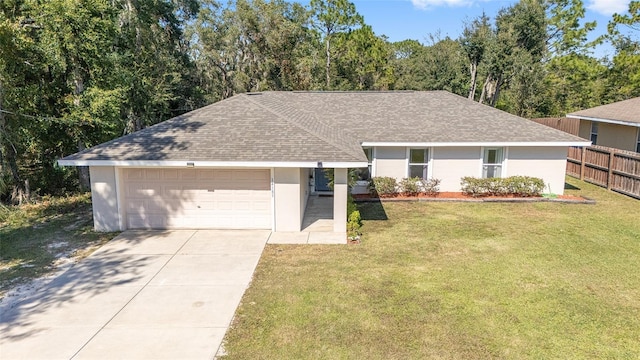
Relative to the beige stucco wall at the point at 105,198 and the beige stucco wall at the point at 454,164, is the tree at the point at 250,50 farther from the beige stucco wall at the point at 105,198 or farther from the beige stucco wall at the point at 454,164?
the beige stucco wall at the point at 105,198

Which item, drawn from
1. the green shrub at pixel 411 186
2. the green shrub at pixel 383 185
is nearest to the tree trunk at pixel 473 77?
the green shrub at pixel 411 186

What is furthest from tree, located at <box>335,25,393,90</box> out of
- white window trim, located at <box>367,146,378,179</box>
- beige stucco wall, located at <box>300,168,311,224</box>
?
beige stucco wall, located at <box>300,168,311,224</box>

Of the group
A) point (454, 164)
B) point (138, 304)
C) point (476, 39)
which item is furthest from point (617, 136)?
point (138, 304)

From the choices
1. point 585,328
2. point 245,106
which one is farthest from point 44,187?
point 585,328

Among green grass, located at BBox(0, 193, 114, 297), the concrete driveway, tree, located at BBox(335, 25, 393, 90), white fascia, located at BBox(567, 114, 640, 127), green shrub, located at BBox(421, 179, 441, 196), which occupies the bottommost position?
the concrete driveway

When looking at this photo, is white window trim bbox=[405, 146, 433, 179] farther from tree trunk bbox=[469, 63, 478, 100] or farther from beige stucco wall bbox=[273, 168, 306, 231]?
tree trunk bbox=[469, 63, 478, 100]

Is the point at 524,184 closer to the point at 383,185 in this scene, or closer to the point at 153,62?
the point at 383,185
